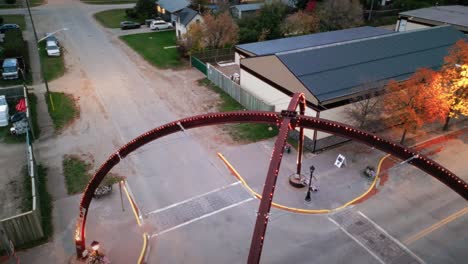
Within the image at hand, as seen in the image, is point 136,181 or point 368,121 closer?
point 136,181

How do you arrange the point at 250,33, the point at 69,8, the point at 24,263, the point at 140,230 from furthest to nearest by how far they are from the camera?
the point at 69,8
the point at 250,33
the point at 140,230
the point at 24,263

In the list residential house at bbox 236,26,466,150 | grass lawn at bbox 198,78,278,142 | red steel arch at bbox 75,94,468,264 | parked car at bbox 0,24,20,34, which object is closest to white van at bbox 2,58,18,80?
parked car at bbox 0,24,20,34

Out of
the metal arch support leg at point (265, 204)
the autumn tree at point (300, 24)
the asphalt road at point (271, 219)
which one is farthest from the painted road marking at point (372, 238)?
the autumn tree at point (300, 24)

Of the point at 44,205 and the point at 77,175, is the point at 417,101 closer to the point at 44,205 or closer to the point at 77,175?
the point at 77,175

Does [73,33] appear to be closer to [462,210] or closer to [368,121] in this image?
[368,121]

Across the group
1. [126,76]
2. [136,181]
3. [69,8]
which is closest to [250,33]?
[126,76]

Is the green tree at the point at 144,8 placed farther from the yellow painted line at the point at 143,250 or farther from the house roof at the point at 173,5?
the yellow painted line at the point at 143,250

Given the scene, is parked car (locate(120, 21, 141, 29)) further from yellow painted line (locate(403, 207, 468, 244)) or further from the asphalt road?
yellow painted line (locate(403, 207, 468, 244))
